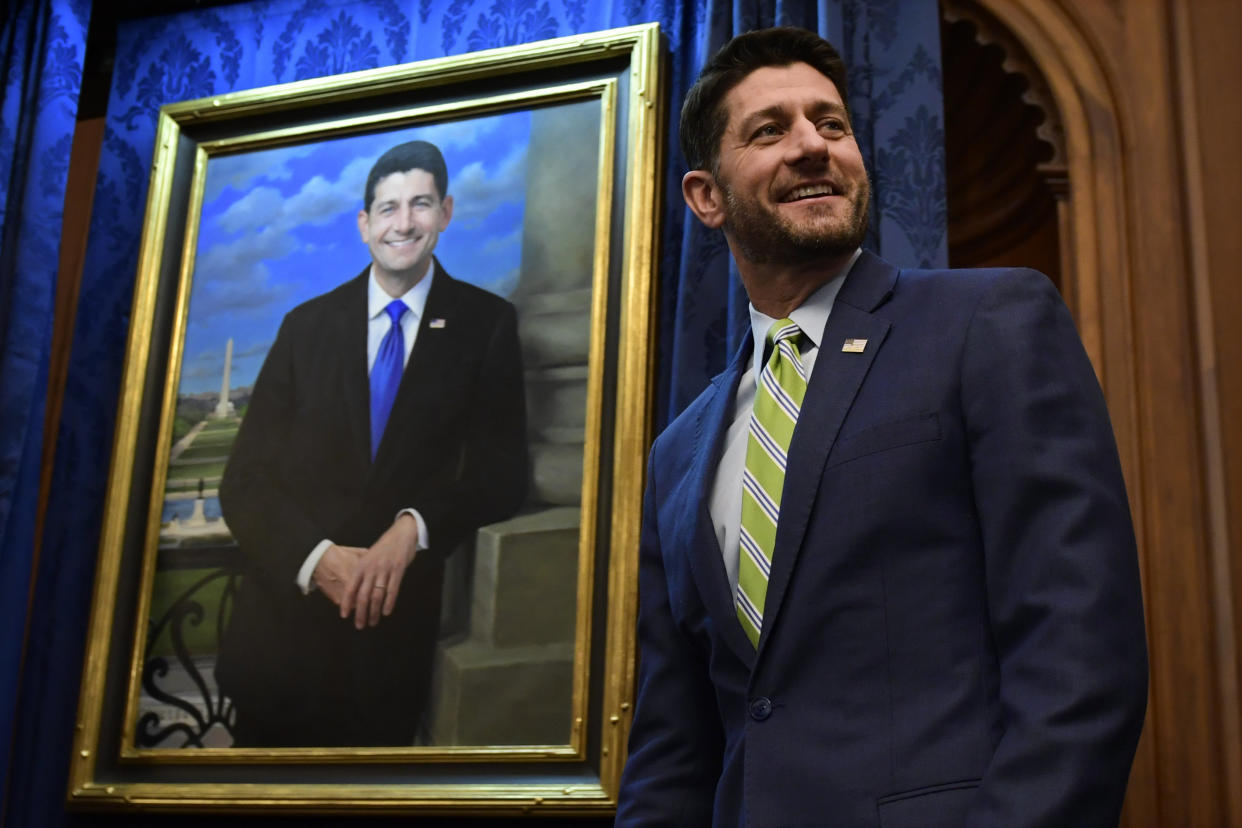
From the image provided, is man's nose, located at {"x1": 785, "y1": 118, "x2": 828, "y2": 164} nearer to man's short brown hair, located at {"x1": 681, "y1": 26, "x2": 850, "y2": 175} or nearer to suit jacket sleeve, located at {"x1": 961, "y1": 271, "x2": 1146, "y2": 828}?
man's short brown hair, located at {"x1": 681, "y1": 26, "x2": 850, "y2": 175}

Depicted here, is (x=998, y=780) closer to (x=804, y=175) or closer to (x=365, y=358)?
(x=804, y=175)

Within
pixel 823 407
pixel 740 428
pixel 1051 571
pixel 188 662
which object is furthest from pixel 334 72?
pixel 1051 571

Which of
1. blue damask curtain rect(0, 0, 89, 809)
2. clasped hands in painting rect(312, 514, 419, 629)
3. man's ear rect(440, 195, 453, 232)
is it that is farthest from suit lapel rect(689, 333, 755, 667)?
blue damask curtain rect(0, 0, 89, 809)

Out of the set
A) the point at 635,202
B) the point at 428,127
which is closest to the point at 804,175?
the point at 635,202

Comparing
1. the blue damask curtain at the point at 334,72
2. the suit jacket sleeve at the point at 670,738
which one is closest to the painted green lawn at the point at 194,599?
the blue damask curtain at the point at 334,72

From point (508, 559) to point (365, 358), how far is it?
652 mm

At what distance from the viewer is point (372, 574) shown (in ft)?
10.2

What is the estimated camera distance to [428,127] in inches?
136

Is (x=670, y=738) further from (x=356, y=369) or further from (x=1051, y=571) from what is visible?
(x=356, y=369)

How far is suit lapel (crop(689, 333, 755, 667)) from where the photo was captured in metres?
1.64

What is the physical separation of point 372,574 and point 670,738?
1435 millimetres

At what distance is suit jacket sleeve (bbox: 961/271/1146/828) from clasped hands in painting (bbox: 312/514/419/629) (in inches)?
70.9

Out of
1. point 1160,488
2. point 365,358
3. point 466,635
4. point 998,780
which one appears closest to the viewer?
point 998,780

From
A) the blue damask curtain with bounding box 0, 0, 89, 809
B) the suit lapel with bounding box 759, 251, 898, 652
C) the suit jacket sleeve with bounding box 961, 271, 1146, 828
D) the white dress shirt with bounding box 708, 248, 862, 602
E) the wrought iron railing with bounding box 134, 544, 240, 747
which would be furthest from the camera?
the blue damask curtain with bounding box 0, 0, 89, 809
